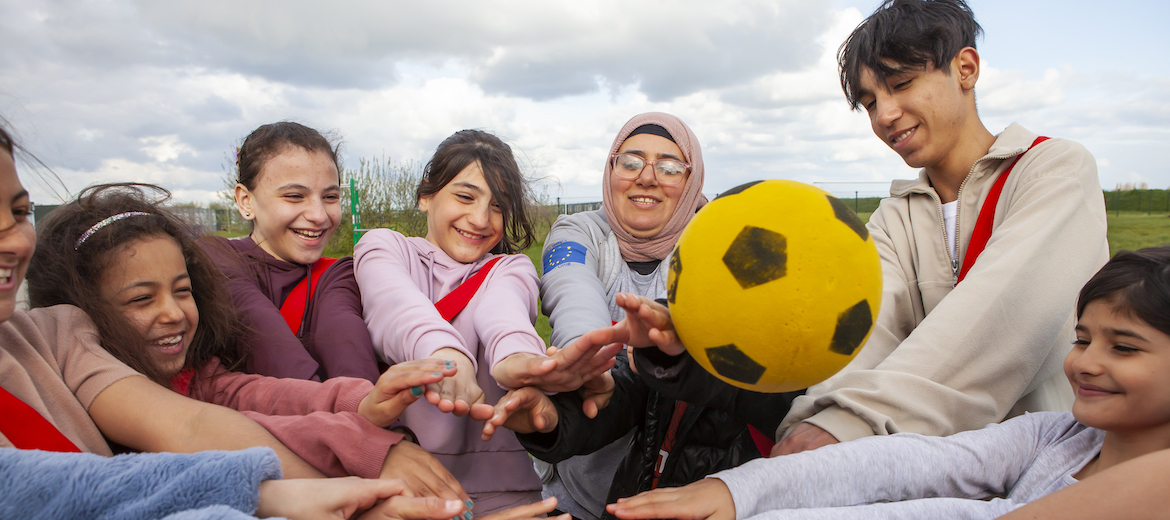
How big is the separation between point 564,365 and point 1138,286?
5.21 feet

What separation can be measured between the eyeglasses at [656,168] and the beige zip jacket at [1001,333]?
3.51 feet

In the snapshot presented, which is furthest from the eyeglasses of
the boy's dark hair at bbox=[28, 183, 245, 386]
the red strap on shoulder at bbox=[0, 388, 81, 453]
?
the red strap on shoulder at bbox=[0, 388, 81, 453]

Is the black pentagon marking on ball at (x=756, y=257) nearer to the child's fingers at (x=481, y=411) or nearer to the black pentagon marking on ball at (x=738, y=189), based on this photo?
the black pentagon marking on ball at (x=738, y=189)

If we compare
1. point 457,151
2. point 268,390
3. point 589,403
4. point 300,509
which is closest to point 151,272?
point 268,390

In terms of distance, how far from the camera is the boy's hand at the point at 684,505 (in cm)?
154

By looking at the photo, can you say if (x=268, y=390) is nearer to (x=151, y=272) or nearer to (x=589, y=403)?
(x=151, y=272)

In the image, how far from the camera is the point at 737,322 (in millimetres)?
1396

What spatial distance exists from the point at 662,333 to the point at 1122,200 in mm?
54221

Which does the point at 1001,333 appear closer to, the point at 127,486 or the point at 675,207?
the point at 675,207

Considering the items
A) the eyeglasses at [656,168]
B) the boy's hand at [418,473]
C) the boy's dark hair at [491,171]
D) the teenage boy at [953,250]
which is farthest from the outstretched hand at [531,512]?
the eyeglasses at [656,168]

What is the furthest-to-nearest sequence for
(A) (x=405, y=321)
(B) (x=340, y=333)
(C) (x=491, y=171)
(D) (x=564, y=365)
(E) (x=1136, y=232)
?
(E) (x=1136, y=232), (C) (x=491, y=171), (B) (x=340, y=333), (A) (x=405, y=321), (D) (x=564, y=365)

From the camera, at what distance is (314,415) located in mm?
1705

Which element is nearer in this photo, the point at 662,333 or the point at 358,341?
the point at 662,333

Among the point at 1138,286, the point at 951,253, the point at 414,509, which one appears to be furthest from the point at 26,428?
the point at 951,253
